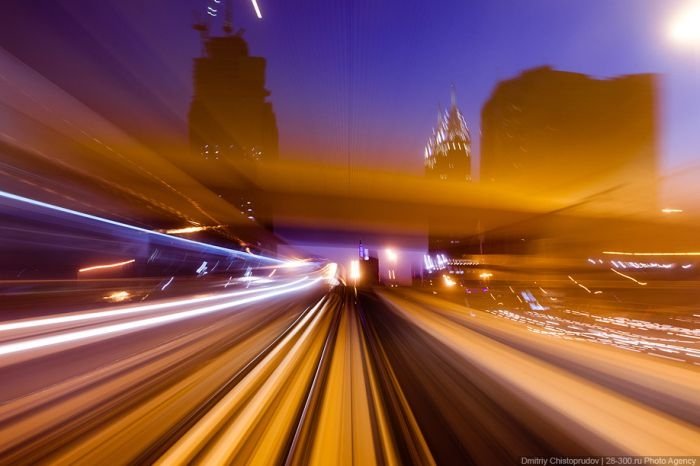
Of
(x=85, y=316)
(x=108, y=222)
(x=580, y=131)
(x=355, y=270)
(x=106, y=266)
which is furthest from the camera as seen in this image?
(x=355, y=270)

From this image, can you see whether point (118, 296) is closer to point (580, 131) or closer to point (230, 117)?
point (230, 117)

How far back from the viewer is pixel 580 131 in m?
16.1

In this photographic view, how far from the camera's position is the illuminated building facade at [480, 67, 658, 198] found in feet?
49.2

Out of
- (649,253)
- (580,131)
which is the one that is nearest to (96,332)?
(649,253)

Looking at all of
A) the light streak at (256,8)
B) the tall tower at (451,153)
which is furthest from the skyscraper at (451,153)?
the light streak at (256,8)

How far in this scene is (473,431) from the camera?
4297mm

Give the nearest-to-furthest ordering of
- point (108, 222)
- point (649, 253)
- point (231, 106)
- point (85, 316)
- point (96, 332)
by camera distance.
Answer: point (96, 332)
point (85, 316)
point (649, 253)
point (108, 222)
point (231, 106)

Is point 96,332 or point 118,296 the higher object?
point 118,296

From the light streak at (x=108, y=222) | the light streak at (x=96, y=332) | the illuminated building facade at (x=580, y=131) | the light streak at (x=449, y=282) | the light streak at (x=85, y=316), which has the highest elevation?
the illuminated building facade at (x=580, y=131)

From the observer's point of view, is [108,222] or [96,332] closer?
[96,332]

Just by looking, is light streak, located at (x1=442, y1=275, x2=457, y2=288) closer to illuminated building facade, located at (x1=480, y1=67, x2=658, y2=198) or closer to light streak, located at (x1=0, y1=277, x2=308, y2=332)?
illuminated building facade, located at (x1=480, y1=67, x2=658, y2=198)

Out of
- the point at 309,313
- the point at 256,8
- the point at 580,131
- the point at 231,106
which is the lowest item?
the point at 309,313

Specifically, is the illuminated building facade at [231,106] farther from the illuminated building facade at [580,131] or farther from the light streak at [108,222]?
the illuminated building facade at [580,131]

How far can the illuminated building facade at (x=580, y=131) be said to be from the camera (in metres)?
15.0
